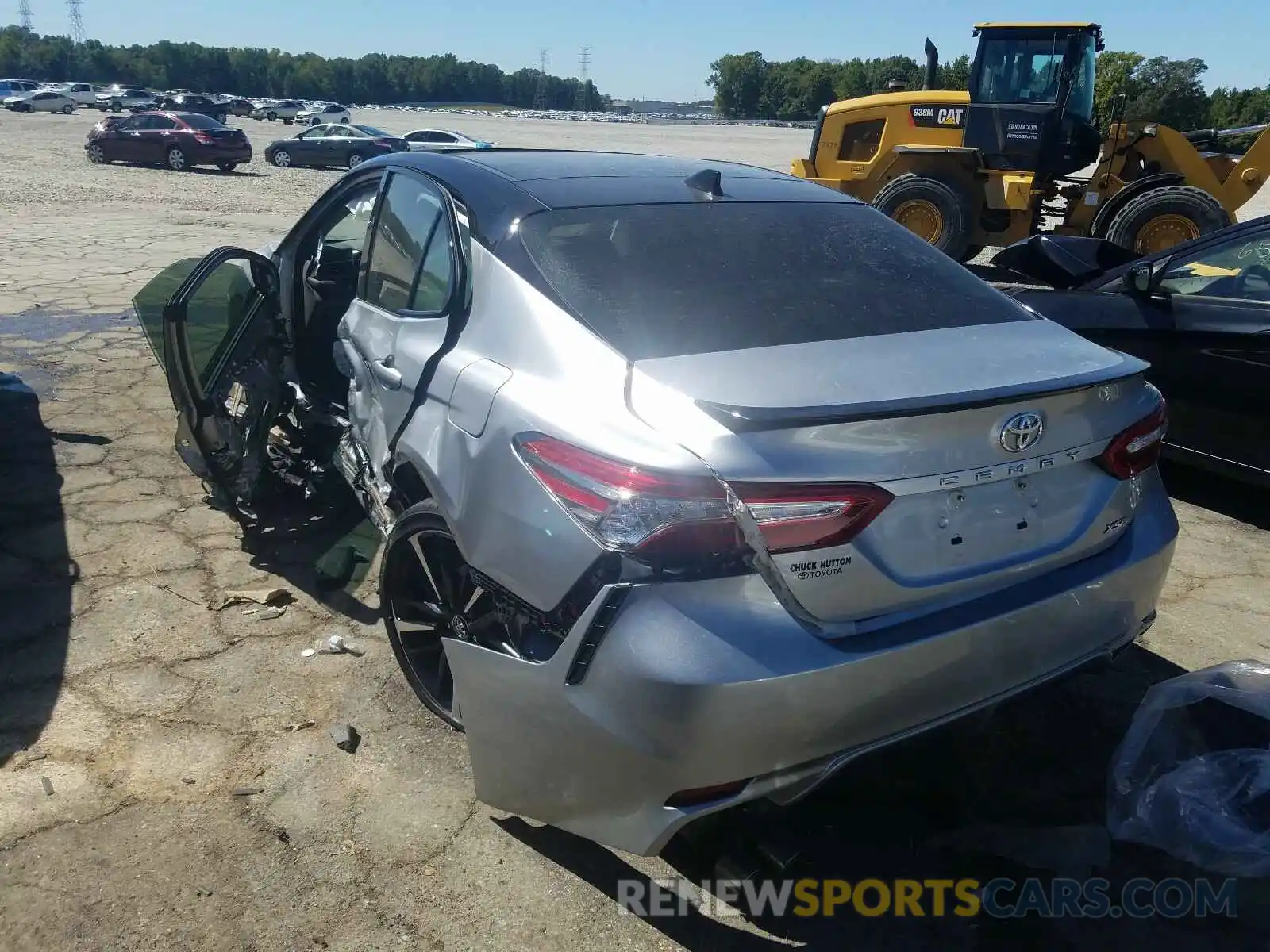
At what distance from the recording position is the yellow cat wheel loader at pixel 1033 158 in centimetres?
1072

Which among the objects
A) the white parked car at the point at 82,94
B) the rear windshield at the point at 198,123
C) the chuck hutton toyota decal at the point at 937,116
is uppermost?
the white parked car at the point at 82,94

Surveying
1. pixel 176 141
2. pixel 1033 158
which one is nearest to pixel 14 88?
pixel 176 141

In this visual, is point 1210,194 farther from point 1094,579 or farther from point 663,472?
point 663,472

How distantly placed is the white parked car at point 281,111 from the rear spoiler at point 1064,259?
5682 cm

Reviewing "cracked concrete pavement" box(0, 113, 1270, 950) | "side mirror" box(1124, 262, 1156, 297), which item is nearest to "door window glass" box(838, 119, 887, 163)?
"side mirror" box(1124, 262, 1156, 297)

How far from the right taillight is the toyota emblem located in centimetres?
29

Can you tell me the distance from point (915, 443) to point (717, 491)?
436 mm

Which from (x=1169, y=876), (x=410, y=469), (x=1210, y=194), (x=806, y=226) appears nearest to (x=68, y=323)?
(x=410, y=469)

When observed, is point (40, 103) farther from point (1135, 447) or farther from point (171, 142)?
point (1135, 447)

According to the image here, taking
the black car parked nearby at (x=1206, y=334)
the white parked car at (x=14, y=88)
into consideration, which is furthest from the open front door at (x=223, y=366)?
the white parked car at (x=14, y=88)

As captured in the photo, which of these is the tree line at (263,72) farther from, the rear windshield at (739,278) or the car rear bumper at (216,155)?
the rear windshield at (739,278)

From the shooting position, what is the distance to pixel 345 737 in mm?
2908

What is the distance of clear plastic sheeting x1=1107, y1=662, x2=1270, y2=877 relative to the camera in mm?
2434

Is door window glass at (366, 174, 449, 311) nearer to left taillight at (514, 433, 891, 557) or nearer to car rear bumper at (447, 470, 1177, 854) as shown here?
left taillight at (514, 433, 891, 557)
